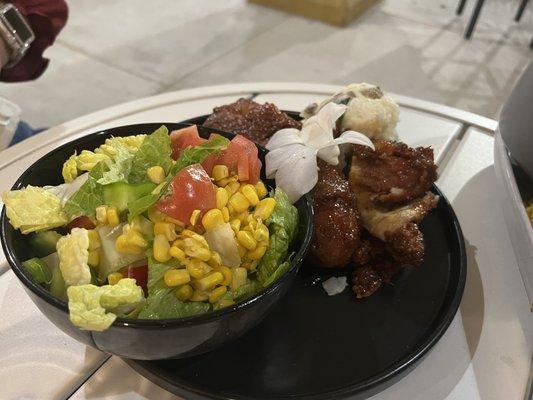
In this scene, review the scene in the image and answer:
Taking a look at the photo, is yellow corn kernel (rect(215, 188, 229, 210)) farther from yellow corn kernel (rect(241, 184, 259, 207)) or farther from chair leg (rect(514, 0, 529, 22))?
chair leg (rect(514, 0, 529, 22))

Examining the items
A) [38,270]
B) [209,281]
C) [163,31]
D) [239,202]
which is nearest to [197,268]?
[209,281]

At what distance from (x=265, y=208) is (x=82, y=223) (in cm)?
28

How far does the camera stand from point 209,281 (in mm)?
724

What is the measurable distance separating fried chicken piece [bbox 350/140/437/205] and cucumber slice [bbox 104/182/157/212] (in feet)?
1.49

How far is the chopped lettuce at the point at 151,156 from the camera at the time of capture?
2.69 ft

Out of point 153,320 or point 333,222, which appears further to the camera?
point 333,222

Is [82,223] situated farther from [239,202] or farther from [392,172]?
[392,172]

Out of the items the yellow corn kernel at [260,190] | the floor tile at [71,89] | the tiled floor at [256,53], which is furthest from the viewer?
the tiled floor at [256,53]

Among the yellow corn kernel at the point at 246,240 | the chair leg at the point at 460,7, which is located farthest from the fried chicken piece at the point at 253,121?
the chair leg at the point at 460,7

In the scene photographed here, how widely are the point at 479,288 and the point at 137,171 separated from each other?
26.6 inches

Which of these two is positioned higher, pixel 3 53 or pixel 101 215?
pixel 101 215

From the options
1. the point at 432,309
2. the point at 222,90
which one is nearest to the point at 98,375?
the point at 432,309

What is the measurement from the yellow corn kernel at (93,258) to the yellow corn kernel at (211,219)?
161 millimetres

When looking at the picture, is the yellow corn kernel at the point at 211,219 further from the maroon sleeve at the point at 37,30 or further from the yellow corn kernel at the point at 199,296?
the maroon sleeve at the point at 37,30
